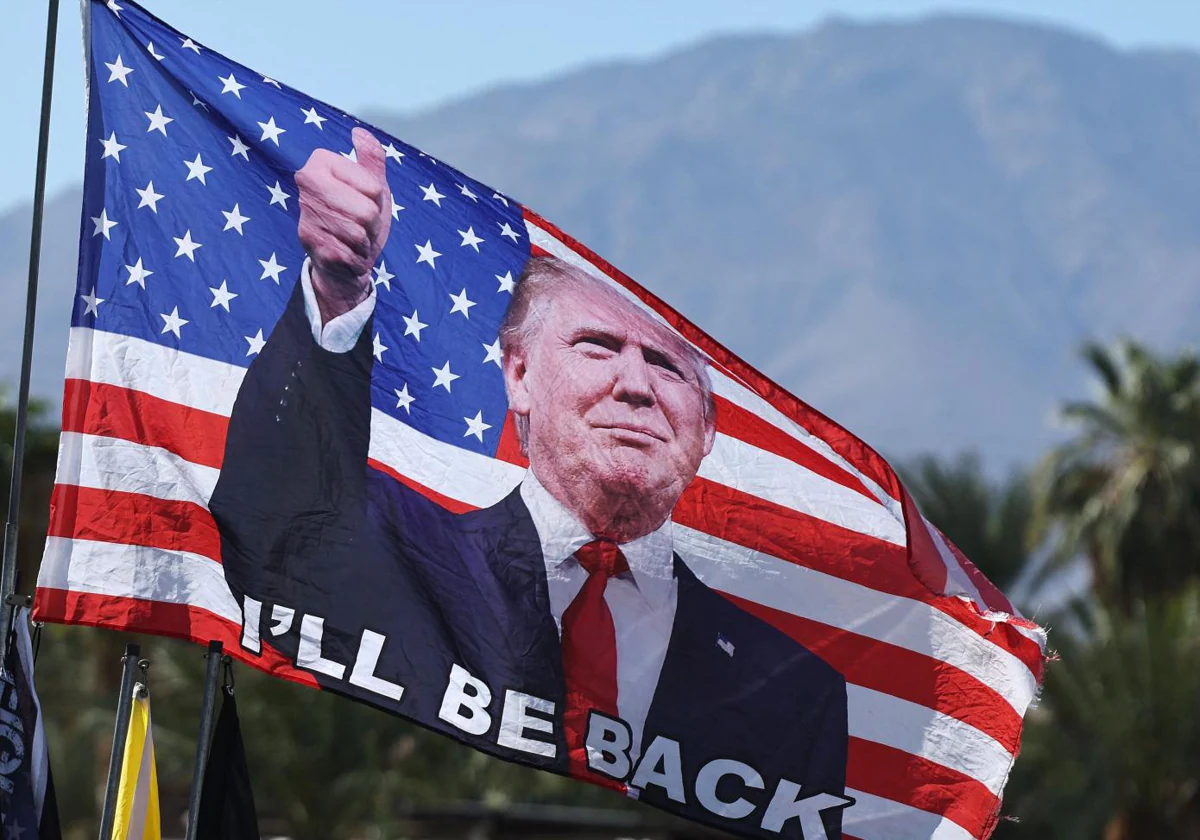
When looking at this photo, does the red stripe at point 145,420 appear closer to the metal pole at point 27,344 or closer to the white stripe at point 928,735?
the metal pole at point 27,344

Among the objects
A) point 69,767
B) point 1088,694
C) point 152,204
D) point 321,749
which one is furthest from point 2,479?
point 152,204

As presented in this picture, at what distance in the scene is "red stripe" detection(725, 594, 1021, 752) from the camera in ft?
26.5

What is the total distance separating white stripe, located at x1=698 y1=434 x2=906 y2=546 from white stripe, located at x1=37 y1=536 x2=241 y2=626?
2126 mm

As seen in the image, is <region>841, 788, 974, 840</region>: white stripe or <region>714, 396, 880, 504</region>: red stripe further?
<region>714, 396, 880, 504</region>: red stripe

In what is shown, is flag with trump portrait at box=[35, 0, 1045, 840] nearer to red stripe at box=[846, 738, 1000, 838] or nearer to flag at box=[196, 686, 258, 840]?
red stripe at box=[846, 738, 1000, 838]

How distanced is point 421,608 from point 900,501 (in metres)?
2.15

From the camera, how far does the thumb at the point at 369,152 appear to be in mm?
8023

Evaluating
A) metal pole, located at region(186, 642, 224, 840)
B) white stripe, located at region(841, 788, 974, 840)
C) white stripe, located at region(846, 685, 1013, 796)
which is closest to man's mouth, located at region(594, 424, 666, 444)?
white stripe, located at region(846, 685, 1013, 796)

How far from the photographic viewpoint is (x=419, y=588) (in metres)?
7.55

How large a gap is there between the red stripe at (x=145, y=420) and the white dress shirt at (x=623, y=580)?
59 centimetres

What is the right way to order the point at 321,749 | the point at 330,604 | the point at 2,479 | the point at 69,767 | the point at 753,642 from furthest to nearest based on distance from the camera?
the point at 69,767 → the point at 321,749 → the point at 2,479 → the point at 753,642 → the point at 330,604

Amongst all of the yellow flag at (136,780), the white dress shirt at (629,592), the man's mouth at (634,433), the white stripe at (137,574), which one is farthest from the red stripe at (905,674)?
the yellow flag at (136,780)

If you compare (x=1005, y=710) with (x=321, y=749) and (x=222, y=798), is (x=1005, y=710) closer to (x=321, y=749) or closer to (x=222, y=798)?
(x=222, y=798)

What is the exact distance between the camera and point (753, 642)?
801 cm
